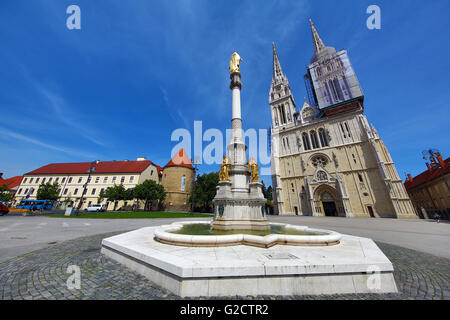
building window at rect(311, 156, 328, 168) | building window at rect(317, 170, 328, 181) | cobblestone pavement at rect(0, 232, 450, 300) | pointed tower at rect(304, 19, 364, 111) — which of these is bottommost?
cobblestone pavement at rect(0, 232, 450, 300)

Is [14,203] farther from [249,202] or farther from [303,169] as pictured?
[303,169]

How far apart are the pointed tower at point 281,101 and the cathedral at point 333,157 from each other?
0.24 metres

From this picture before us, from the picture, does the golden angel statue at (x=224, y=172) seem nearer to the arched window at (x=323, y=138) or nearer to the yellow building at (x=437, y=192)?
the arched window at (x=323, y=138)

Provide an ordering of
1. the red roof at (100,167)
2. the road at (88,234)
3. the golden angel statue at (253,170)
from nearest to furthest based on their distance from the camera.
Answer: the road at (88,234), the golden angel statue at (253,170), the red roof at (100,167)

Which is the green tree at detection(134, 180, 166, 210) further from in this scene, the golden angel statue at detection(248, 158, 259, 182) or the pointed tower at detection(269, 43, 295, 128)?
the pointed tower at detection(269, 43, 295, 128)

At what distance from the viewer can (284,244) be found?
4887mm

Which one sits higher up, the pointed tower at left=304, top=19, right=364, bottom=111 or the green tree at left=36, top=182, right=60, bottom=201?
the pointed tower at left=304, top=19, right=364, bottom=111

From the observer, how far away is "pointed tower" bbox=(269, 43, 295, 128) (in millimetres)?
39156

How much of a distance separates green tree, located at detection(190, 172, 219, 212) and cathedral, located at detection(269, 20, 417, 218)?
14.3 meters

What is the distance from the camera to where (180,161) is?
40.6 metres

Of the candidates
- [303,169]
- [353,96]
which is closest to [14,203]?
[303,169]

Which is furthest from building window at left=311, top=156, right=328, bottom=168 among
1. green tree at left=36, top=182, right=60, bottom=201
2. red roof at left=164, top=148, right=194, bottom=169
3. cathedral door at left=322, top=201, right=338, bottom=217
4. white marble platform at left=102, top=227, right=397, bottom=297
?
green tree at left=36, top=182, right=60, bottom=201

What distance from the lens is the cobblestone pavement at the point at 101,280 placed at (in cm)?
274

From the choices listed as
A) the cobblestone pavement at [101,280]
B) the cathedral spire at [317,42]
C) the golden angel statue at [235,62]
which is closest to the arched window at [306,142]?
the cathedral spire at [317,42]
